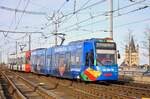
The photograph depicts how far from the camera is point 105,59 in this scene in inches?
1009

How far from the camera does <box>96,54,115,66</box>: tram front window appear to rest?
83.3 feet

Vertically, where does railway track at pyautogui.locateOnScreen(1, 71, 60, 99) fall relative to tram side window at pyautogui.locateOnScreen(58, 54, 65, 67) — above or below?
below

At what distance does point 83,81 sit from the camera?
28.5 metres

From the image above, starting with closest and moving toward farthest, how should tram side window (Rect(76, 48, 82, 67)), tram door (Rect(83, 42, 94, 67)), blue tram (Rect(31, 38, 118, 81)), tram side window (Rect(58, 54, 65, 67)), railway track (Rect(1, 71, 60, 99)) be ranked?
railway track (Rect(1, 71, 60, 99)), blue tram (Rect(31, 38, 118, 81)), tram door (Rect(83, 42, 94, 67)), tram side window (Rect(76, 48, 82, 67)), tram side window (Rect(58, 54, 65, 67))

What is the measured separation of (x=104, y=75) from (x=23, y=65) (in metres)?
34.6

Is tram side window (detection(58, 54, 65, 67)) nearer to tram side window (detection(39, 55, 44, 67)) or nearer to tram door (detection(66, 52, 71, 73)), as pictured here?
tram door (detection(66, 52, 71, 73))

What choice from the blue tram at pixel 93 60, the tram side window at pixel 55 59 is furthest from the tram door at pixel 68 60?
the tram side window at pixel 55 59

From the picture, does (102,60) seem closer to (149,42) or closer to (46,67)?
(46,67)

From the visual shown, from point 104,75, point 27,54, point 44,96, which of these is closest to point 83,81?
point 104,75

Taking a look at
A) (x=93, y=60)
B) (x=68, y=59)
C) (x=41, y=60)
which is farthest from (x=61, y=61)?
(x=41, y=60)

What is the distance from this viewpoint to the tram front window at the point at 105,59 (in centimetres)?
2538

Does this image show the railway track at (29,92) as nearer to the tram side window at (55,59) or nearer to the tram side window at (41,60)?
the tram side window at (55,59)

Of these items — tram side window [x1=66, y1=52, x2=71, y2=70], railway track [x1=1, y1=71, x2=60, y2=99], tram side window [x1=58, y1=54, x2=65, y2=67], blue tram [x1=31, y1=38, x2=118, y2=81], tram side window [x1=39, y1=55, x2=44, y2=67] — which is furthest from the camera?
tram side window [x1=39, y1=55, x2=44, y2=67]

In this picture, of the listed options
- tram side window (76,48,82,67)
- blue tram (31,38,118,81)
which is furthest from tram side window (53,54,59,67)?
tram side window (76,48,82,67)
